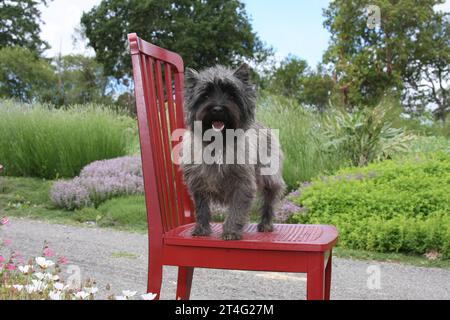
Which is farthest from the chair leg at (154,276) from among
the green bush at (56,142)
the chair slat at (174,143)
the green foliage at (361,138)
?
the green bush at (56,142)

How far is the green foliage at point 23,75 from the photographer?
109ft

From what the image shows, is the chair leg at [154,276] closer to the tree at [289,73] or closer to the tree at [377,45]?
the tree at [377,45]

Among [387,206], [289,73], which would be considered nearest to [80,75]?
[289,73]

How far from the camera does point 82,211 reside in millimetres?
8383

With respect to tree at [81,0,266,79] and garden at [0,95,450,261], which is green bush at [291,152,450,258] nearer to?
garden at [0,95,450,261]

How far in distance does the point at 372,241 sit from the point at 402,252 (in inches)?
14.9

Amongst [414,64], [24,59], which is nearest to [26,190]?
[414,64]

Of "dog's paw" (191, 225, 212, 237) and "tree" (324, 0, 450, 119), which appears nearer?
"dog's paw" (191, 225, 212, 237)

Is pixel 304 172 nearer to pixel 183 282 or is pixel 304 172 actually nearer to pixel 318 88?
pixel 183 282

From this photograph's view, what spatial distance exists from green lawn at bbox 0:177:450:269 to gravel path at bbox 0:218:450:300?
1.49 ft

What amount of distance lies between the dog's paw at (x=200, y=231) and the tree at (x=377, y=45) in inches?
794

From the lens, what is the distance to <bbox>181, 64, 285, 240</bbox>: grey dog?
2.86 meters

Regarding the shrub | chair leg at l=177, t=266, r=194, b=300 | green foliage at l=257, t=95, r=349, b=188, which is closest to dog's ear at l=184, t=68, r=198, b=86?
chair leg at l=177, t=266, r=194, b=300

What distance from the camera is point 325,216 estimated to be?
6914 mm
